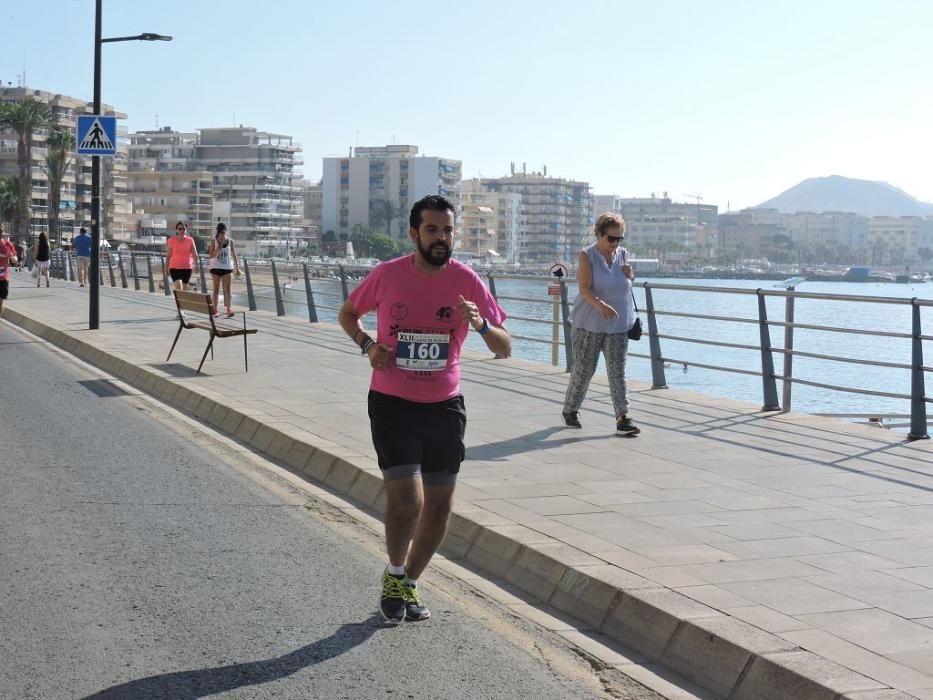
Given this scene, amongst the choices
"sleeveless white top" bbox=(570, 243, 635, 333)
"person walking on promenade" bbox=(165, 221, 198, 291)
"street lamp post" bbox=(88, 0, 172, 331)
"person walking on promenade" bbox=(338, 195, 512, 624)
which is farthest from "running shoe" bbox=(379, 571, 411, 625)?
"person walking on promenade" bbox=(165, 221, 198, 291)

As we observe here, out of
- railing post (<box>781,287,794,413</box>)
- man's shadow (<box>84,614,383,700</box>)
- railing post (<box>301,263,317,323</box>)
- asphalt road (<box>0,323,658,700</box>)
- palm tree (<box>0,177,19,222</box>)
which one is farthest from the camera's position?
palm tree (<box>0,177,19,222</box>)


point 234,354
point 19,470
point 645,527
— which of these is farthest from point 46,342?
point 645,527

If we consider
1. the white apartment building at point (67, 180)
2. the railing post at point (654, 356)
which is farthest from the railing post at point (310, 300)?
the white apartment building at point (67, 180)

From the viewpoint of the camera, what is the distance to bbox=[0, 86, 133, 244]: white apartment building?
149625mm

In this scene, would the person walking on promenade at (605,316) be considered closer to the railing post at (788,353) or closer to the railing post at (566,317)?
the railing post at (788,353)

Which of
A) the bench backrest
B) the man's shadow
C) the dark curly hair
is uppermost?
the dark curly hair

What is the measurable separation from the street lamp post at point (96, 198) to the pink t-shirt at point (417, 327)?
53.3 feet

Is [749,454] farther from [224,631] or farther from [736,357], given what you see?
[736,357]

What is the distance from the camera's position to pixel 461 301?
5.51 meters

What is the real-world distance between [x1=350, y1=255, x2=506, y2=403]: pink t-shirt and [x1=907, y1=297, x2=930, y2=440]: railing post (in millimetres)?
6487

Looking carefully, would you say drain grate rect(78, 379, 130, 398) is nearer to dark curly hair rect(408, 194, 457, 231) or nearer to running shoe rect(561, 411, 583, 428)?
running shoe rect(561, 411, 583, 428)

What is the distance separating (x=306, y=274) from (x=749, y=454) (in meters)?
17.9

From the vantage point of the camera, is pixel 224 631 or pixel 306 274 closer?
pixel 224 631

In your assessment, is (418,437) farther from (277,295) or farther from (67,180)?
(67,180)
